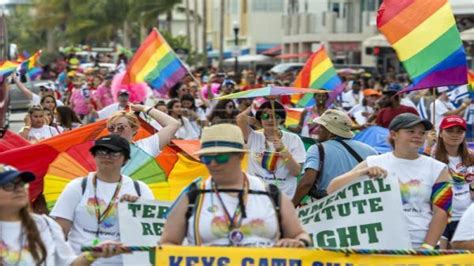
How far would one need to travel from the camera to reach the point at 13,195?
5996 millimetres

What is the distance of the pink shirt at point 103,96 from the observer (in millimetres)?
24781

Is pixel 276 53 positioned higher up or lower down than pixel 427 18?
lower down

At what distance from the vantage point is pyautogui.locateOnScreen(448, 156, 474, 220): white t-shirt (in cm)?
921

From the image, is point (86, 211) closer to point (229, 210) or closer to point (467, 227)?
point (229, 210)

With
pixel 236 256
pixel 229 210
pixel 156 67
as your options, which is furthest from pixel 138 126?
pixel 156 67

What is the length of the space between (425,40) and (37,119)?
3.99m

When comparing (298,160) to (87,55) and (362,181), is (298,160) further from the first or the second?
(87,55)

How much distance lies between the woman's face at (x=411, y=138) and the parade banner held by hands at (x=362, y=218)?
0.30 metres

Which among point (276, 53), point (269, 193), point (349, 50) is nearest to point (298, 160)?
point (269, 193)

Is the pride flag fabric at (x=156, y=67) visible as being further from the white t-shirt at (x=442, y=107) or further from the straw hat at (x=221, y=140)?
the straw hat at (x=221, y=140)

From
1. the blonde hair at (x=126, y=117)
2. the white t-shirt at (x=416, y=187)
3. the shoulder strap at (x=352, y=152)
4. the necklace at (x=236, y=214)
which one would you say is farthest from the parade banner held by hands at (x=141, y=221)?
the shoulder strap at (x=352, y=152)

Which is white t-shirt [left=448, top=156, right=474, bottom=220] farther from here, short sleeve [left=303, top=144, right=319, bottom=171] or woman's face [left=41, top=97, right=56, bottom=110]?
woman's face [left=41, top=97, right=56, bottom=110]

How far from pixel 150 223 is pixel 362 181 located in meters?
1.24

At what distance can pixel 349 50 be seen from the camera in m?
66.1
